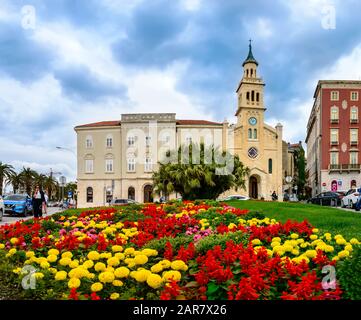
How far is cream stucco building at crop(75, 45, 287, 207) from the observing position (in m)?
61.1

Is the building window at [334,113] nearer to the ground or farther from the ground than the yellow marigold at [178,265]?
farther from the ground

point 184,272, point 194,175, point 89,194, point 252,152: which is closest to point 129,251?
point 184,272

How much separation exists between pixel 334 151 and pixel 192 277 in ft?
195

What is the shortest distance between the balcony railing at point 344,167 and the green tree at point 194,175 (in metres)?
33.5

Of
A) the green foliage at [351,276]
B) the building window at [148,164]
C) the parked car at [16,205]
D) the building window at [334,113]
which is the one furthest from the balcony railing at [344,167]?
the green foliage at [351,276]

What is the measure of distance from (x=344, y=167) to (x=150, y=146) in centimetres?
2864

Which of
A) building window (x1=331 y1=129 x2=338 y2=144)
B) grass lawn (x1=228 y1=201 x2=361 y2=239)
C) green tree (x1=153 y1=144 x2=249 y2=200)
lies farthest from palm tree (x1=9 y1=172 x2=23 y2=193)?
grass lawn (x1=228 y1=201 x2=361 y2=239)

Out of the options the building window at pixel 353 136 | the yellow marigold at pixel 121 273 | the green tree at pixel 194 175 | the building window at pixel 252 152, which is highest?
the building window at pixel 353 136

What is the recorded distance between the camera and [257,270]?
378 centimetres

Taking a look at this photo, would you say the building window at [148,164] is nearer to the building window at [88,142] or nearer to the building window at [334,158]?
the building window at [88,142]

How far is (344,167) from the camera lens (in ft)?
192

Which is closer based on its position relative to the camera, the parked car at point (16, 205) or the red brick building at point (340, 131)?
the parked car at point (16, 205)

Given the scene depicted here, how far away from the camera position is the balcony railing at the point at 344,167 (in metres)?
58.3
